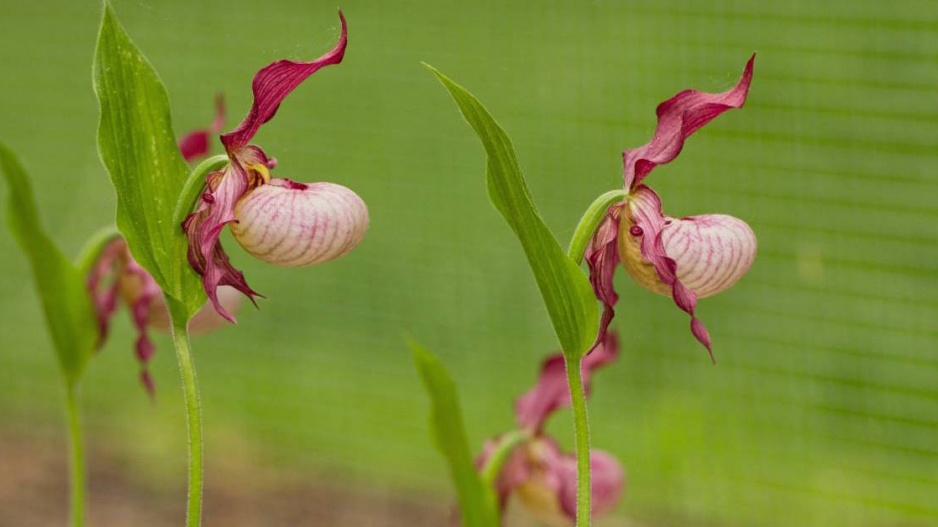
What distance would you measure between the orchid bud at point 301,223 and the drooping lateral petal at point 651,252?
0.48 feet

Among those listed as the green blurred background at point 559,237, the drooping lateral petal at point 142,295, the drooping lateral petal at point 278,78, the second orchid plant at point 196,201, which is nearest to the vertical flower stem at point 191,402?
the second orchid plant at point 196,201

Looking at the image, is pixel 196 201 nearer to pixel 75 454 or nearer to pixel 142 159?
pixel 142 159

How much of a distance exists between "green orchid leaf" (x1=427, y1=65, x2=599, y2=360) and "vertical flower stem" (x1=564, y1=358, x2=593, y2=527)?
1 centimetres

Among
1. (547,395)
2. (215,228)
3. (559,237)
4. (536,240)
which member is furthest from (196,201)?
(559,237)

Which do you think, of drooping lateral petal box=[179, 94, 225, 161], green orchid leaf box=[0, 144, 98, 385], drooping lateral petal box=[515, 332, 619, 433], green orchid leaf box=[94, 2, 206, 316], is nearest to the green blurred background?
drooping lateral petal box=[515, 332, 619, 433]

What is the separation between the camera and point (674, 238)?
0.69m

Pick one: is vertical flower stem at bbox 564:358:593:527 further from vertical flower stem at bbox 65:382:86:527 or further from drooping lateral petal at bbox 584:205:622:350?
vertical flower stem at bbox 65:382:86:527

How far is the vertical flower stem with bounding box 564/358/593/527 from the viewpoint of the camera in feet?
2.33

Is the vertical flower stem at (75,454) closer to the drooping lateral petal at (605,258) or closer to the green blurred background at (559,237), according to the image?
the drooping lateral petal at (605,258)

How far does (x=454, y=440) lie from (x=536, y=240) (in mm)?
229

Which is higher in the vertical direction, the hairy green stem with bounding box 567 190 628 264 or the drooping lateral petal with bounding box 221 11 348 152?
the drooping lateral petal with bounding box 221 11 348 152

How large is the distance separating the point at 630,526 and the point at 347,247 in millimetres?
1651

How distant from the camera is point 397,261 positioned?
266cm

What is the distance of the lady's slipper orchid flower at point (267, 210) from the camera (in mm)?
677
